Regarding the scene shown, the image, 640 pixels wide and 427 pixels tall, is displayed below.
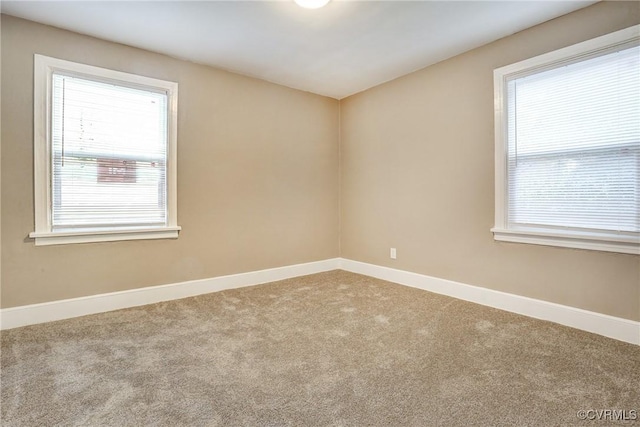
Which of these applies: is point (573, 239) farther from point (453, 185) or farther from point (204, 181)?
point (204, 181)

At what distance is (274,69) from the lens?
3.47 metres

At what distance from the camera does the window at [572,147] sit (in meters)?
2.22

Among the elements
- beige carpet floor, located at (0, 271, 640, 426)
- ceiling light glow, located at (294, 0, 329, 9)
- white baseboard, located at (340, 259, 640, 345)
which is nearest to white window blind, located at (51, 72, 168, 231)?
beige carpet floor, located at (0, 271, 640, 426)

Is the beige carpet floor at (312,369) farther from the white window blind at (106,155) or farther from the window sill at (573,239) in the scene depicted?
the white window blind at (106,155)

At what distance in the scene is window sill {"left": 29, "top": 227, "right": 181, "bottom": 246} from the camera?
2590 mm

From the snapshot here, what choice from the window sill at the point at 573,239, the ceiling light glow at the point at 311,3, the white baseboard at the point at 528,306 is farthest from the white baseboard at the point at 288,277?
the ceiling light glow at the point at 311,3

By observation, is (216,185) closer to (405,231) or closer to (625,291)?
(405,231)

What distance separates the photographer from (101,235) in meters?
2.81

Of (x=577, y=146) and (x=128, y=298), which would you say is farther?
(x=128, y=298)

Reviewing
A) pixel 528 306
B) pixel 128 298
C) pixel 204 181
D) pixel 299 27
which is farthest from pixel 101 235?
pixel 528 306

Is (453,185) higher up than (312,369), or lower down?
higher up

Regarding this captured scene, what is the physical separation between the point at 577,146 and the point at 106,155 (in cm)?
390

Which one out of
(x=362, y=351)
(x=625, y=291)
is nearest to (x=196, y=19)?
(x=362, y=351)

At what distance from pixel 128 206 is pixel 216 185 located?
85 cm
